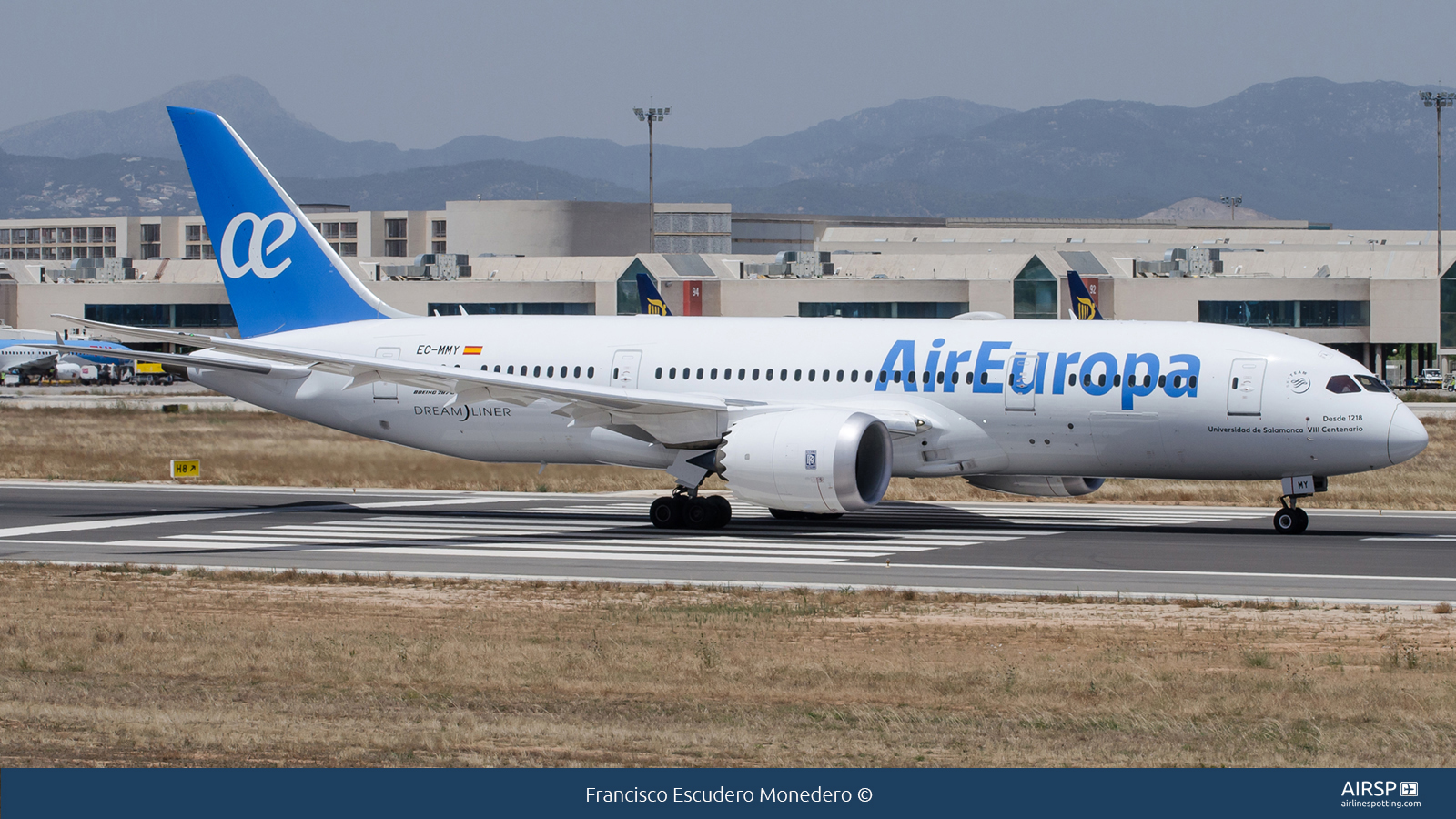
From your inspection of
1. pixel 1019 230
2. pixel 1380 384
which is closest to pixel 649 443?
pixel 1380 384

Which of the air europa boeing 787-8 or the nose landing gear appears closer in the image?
the air europa boeing 787-8

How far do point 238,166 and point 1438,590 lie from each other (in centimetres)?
2620

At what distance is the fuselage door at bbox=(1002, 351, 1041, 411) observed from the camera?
1216 inches

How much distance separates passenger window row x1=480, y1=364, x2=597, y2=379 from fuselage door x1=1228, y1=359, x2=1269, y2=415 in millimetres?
12572

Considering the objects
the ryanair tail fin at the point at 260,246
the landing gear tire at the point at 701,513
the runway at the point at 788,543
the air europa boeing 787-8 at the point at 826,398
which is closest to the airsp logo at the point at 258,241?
the ryanair tail fin at the point at 260,246

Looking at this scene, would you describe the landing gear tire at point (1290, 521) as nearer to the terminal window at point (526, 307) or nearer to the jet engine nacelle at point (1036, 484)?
the jet engine nacelle at point (1036, 484)

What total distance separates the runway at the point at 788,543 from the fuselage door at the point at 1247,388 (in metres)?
2.37

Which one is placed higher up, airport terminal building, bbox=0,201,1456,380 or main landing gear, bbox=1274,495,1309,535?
airport terminal building, bbox=0,201,1456,380

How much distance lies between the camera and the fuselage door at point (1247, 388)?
98.0ft

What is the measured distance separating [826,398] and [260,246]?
1387cm

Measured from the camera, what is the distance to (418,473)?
139 ft

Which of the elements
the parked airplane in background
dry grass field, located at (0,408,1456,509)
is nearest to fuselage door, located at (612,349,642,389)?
dry grass field, located at (0,408,1456,509)

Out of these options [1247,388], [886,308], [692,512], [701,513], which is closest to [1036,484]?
[1247,388]

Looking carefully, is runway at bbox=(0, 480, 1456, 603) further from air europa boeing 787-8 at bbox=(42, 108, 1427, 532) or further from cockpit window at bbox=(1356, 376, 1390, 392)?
cockpit window at bbox=(1356, 376, 1390, 392)
